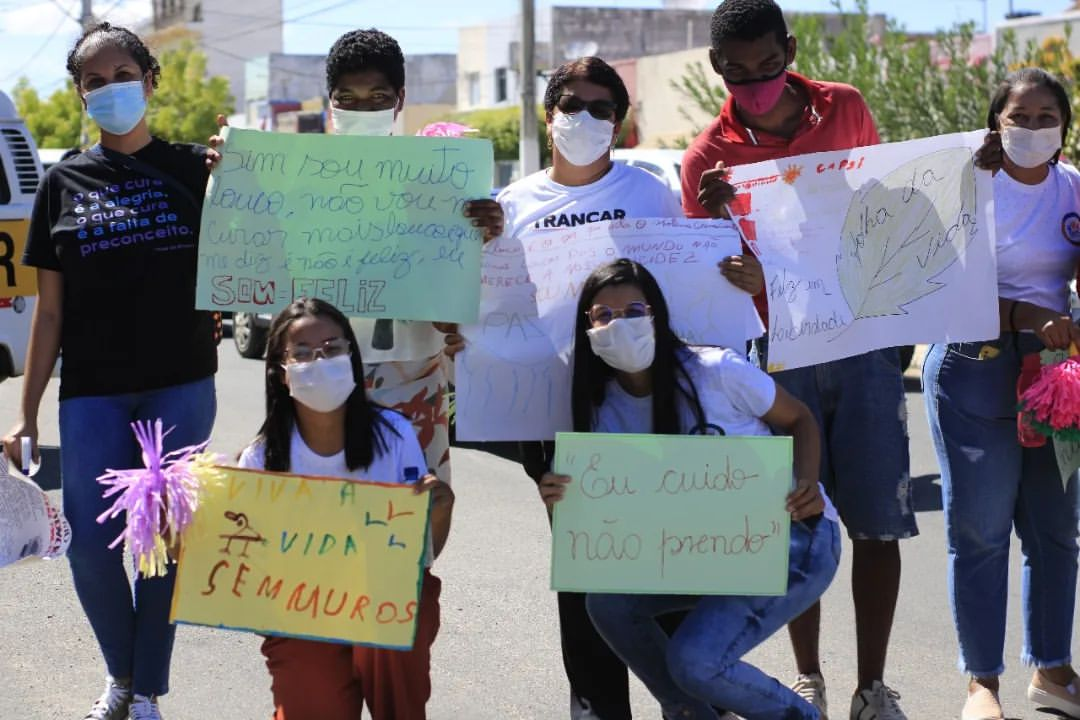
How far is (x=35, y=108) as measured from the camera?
171 feet

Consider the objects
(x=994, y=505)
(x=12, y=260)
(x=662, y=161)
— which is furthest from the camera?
(x=662, y=161)

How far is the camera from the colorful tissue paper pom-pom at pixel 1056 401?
435cm

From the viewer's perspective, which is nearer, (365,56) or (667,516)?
(667,516)

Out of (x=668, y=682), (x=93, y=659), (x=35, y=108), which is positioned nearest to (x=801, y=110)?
(x=668, y=682)

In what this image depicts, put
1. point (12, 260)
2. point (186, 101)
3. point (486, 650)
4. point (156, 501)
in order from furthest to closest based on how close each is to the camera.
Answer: point (186, 101) → point (12, 260) → point (486, 650) → point (156, 501)

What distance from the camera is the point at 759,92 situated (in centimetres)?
446

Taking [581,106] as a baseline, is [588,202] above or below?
below

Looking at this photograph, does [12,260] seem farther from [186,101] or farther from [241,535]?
[186,101]

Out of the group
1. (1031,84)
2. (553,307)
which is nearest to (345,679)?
(553,307)

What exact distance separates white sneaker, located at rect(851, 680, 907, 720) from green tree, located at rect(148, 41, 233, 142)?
45.3 m

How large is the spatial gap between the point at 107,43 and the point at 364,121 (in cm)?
78

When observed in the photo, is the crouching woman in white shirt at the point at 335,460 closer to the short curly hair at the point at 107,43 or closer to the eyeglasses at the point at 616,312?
the eyeglasses at the point at 616,312

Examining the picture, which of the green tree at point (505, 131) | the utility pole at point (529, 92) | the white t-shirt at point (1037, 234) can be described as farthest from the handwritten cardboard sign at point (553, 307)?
the green tree at point (505, 131)

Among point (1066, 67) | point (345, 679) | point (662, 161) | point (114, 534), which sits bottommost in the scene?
point (345, 679)
